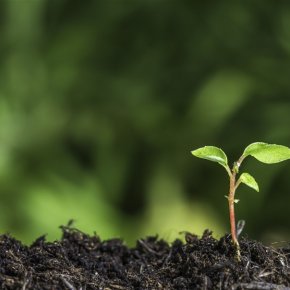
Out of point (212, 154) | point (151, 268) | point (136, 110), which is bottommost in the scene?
point (151, 268)

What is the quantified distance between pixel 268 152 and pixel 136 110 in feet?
9.37

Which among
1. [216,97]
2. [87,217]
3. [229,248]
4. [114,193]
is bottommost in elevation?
[229,248]

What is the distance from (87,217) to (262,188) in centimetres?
96

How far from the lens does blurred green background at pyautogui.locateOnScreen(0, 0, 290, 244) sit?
3.76m

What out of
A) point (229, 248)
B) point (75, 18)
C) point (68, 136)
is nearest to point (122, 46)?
point (75, 18)

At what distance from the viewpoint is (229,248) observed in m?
1.17

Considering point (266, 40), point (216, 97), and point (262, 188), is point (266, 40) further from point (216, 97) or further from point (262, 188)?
point (262, 188)

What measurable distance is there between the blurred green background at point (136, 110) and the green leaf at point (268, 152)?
8.02 ft

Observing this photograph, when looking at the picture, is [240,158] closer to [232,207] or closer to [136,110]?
[232,207]

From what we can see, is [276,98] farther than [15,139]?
No

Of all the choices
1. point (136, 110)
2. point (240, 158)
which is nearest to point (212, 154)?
point (240, 158)

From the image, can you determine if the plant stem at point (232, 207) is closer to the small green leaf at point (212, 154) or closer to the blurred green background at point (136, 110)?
the small green leaf at point (212, 154)

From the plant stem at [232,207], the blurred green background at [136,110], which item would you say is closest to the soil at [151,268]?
the plant stem at [232,207]

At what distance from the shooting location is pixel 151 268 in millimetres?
1268
